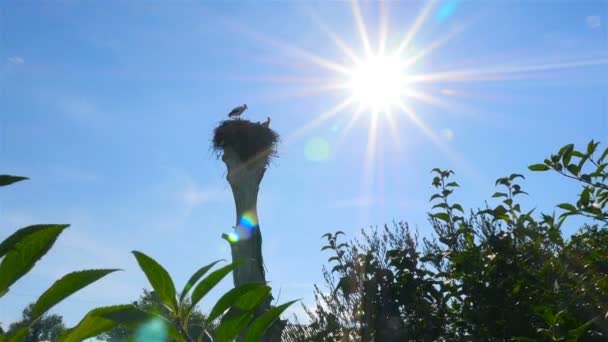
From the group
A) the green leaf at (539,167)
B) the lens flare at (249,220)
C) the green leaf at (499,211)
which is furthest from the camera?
the lens flare at (249,220)

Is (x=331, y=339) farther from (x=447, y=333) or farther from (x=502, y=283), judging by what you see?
(x=502, y=283)

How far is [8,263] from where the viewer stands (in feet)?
2.14

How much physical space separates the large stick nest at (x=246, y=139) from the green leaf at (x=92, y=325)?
901 centimetres

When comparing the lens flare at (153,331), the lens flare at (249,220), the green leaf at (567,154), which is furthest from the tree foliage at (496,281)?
the lens flare at (249,220)

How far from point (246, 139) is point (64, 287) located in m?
9.37

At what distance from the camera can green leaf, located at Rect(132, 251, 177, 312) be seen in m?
0.69

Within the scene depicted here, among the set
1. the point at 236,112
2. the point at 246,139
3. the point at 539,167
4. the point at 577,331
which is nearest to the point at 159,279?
the point at 577,331

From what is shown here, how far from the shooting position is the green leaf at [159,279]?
0.69 meters

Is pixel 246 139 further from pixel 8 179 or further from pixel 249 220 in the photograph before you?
pixel 8 179

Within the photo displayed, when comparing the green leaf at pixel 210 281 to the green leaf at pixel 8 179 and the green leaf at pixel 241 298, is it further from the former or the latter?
the green leaf at pixel 8 179

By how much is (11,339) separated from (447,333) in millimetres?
3289

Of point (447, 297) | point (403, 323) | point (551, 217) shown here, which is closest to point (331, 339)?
point (403, 323)

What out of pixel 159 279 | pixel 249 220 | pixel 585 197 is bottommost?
pixel 159 279

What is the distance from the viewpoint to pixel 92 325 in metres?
0.73
